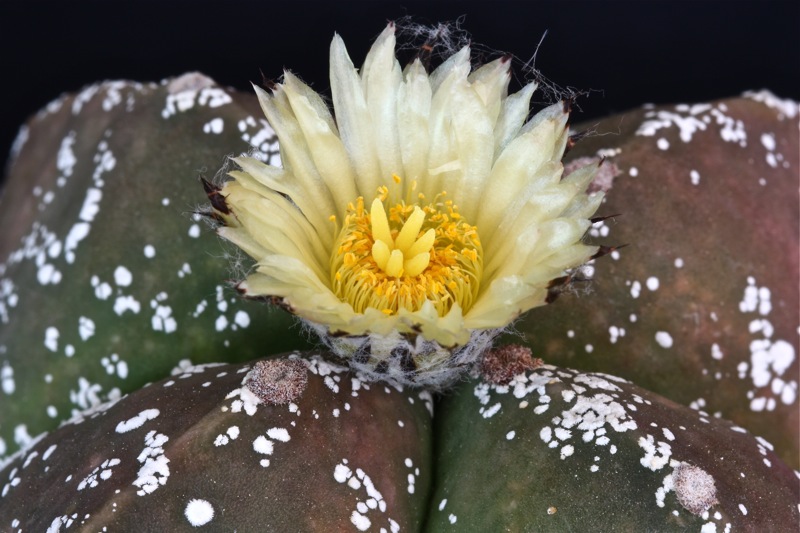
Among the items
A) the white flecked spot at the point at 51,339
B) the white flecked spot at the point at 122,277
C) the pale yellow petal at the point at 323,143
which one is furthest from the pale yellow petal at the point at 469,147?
the white flecked spot at the point at 51,339

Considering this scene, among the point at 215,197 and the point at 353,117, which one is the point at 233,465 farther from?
the point at 353,117

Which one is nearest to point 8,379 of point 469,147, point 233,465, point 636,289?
point 233,465

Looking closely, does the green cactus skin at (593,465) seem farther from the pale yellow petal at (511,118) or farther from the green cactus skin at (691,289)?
the pale yellow petal at (511,118)

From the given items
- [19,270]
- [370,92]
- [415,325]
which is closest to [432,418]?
[415,325]

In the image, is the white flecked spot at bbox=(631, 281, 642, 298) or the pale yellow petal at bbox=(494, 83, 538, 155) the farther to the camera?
the white flecked spot at bbox=(631, 281, 642, 298)

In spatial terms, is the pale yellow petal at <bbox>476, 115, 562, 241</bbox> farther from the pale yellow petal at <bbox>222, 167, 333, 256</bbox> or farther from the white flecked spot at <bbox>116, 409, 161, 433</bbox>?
the white flecked spot at <bbox>116, 409, 161, 433</bbox>

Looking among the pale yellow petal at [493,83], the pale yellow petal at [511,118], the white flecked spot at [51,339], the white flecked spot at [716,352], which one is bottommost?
the white flecked spot at [716,352]

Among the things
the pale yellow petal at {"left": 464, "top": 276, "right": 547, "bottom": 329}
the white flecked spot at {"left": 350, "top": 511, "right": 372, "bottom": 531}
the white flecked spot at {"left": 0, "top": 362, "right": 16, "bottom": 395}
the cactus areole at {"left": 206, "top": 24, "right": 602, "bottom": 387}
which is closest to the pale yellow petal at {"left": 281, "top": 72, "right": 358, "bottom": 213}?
the cactus areole at {"left": 206, "top": 24, "right": 602, "bottom": 387}
